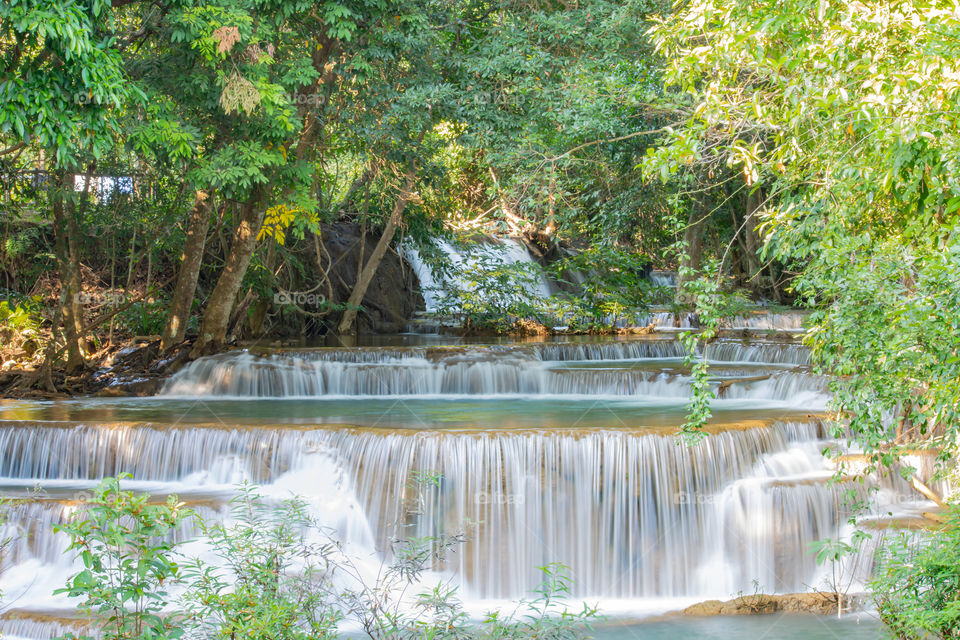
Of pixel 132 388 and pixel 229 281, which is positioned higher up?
pixel 229 281

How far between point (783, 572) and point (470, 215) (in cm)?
1375

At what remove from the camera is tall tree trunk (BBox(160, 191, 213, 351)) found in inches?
502

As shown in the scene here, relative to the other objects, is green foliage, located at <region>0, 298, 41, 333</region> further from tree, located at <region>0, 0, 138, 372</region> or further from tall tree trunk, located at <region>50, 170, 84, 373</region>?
tree, located at <region>0, 0, 138, 372</region>

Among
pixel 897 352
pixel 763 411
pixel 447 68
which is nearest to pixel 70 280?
pixel 447 68

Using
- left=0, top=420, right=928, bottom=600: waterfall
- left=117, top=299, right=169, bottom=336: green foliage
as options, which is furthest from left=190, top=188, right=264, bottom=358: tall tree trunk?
left=0, top=420, right=928, bottom=600: waterfall

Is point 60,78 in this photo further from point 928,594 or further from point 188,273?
point 188,273

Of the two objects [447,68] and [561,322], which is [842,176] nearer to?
[447,68]

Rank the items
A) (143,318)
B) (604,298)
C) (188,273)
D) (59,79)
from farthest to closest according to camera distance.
Result: (604,298), (143,318), (188,273), (59,79)

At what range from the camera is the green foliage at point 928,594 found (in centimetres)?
480

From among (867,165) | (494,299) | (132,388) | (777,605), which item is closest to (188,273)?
(132,388)

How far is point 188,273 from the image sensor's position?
13.3m

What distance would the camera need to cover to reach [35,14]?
227 inches

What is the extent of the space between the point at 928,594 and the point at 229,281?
10.7m

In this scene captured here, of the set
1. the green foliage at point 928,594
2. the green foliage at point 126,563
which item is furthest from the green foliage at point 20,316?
the green foliage at point 928,594
